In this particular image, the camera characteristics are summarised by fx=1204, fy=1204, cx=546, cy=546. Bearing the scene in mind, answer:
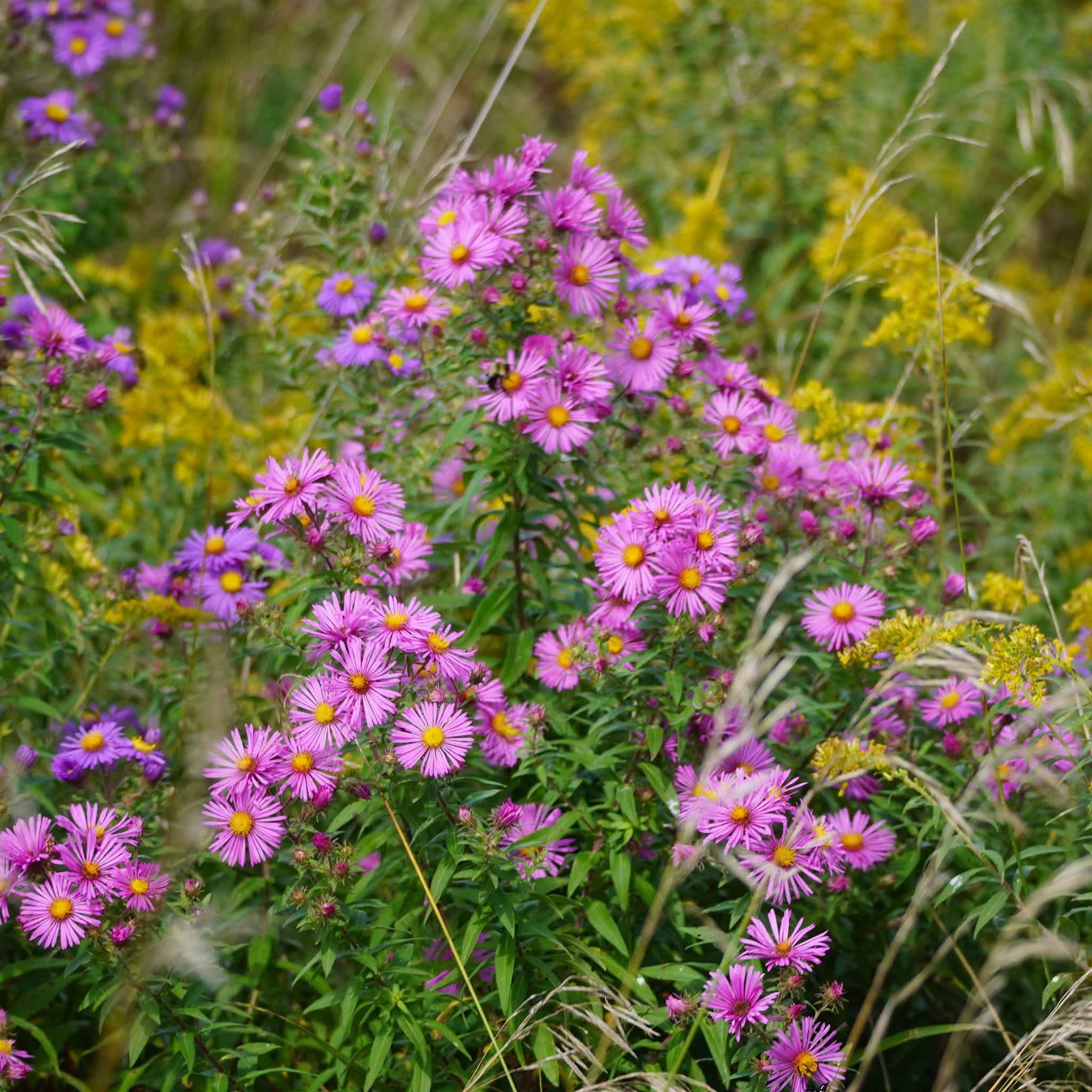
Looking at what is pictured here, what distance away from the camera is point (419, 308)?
2.49 meters

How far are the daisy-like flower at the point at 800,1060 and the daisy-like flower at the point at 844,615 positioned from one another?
2.34 feet

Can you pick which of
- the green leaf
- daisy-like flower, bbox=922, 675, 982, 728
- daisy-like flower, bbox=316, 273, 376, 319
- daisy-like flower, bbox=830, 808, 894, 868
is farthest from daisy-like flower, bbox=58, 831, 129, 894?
daisy-like flower, bbox=922, 675, 982, 728

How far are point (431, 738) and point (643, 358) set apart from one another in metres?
0.96

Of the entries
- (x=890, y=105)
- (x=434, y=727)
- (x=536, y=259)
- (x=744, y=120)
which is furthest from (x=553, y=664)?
(x=890, y=105)

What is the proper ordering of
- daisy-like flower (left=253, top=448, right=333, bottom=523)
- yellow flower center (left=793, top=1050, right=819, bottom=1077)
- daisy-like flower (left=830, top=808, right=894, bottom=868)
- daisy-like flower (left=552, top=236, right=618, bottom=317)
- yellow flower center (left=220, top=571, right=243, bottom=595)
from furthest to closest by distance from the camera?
yellow flower center (left=220, top=571, right=243, bottom=595) → daisy-like flower (left=552, top=236, right=618, bottom=317) → daisy-like flower (left=830, top=808, right=894, bottom=868) → daisy-like flower (left=253, top=448, right=333, bottom=523) → yellow flower center (left=793, top=1050, right=819, bottom=1077)

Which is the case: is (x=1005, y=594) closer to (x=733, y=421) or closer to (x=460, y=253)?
(x=733, y=421)

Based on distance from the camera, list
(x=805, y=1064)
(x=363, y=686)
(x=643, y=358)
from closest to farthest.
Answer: (x=805, y=1064)
(x=363, y=686)
(x=643, y=358)

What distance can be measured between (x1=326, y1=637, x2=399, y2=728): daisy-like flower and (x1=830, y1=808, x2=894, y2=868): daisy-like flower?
2.95 ft

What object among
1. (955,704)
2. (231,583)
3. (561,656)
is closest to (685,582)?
(561,656)

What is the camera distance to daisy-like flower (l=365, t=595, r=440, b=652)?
1975 mm

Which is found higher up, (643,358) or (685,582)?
(643,358)

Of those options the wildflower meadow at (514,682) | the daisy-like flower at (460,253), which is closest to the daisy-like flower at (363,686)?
the wildflower meadow at (514,682)

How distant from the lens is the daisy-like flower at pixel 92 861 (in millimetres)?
1964

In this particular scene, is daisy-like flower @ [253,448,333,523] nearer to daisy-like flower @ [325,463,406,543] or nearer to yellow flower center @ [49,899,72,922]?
daisy-like flower @ [325,463,406,543]
